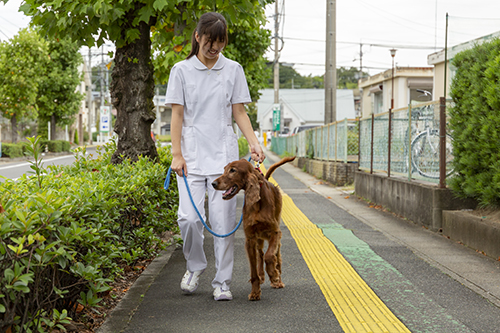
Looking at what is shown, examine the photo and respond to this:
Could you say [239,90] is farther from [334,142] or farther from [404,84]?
[404,84]

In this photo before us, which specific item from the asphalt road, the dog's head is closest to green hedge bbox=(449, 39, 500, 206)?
the dog's head

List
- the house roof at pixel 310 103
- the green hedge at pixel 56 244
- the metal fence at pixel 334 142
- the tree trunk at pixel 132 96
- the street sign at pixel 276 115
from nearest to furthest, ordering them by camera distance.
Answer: the green hedge at pixel 56 244 < the tree trunk at pixel 132 96 < the metal fence at pixel 334 142 < the street sign at pixel 276 115 < the house roof at pixel 310 103

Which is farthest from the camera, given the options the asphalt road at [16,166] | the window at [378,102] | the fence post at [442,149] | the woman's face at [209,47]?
the window at [378,102]

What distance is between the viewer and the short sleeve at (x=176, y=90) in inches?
168

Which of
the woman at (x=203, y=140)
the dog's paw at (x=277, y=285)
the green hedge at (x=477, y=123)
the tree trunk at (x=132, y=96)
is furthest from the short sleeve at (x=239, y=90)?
the tree trunk at (x=132, y=96)

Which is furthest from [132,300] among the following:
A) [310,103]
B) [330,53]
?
[310,103]

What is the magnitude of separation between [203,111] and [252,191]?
2.60 ft

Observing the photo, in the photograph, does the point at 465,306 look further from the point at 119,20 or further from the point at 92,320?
the point at 119,20

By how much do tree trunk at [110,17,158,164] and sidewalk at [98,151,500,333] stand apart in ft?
6.17

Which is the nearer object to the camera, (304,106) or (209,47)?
(209,47)

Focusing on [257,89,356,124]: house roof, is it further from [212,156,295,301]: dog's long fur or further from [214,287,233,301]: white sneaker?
[214,287,233,301]: white sneaker

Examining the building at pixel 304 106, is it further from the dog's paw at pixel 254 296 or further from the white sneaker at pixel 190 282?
the dog's paw at pixel 254 296

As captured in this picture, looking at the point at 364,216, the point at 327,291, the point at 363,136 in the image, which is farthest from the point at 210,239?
the point at 363,136

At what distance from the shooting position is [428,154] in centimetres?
856
